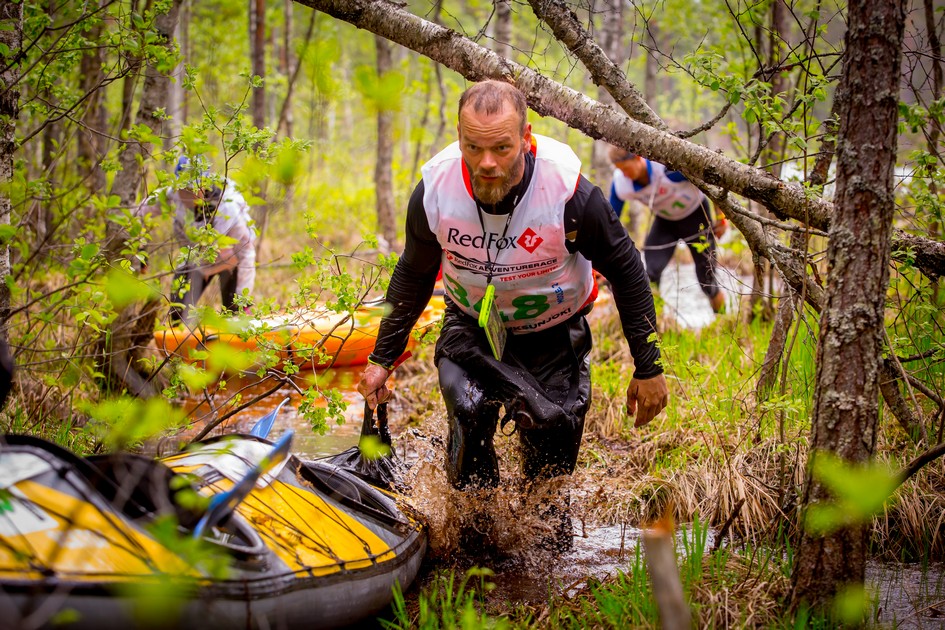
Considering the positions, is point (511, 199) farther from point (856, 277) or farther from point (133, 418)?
point (133, 418)

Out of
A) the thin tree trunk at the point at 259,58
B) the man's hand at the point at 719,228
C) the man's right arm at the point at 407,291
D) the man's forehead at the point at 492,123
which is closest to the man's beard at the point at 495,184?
the man's forehead at the point at 492,123

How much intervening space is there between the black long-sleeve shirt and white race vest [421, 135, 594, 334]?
43 mm

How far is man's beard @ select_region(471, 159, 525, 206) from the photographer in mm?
2869

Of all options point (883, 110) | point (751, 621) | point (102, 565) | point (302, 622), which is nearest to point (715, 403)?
point (751, 621)

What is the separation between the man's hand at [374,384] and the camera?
3.38m

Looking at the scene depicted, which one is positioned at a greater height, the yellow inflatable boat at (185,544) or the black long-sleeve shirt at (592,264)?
the black long-sleeve shirt at (592,264)

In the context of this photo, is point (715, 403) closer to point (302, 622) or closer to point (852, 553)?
point (852, 553)

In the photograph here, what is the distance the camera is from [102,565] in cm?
192

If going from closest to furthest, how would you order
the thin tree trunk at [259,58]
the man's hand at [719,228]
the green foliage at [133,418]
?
1. the green foliage at [133,418]
2. the man's hand at [719,228]
3. the thin tree trunk at [259,58]

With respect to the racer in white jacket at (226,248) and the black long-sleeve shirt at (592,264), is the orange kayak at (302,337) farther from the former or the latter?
the racer in white jacket at (226,248)

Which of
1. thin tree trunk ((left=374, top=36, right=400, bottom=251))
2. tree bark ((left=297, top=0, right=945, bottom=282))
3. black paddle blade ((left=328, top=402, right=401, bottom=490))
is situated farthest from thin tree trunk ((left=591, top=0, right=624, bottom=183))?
black paddle blade ((left=328, top=402, right=401, bottom=490))

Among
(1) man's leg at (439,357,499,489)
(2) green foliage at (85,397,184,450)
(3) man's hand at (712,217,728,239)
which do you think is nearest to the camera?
(2) green foliage at (85,397,184,450)

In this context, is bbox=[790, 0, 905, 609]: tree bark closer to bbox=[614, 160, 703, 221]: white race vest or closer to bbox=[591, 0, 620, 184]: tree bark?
bbox=[614, 160, 703, 221]: white race vest

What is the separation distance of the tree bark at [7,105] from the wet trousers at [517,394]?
5.97ft
